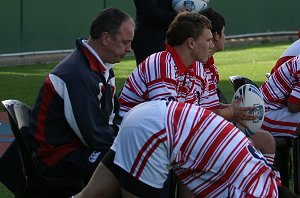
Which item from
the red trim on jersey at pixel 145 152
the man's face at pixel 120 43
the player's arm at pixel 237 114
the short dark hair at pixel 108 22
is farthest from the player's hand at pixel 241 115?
the red trim on jersey at pixel 145 152

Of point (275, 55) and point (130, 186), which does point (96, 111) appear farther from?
point (275, 55)

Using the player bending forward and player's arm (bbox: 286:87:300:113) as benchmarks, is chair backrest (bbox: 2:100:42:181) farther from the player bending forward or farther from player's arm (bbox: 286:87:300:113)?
player's arm (bbox: 286:87:300:113)

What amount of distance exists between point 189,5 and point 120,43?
283 centimetres

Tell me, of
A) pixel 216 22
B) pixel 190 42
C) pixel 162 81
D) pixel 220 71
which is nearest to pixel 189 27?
pixel 190 42

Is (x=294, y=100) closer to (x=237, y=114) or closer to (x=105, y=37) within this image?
A: (x=237, y=114)

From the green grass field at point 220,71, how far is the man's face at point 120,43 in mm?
6193

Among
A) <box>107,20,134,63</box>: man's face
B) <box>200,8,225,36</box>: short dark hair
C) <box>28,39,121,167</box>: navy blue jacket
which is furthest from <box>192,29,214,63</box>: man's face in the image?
<box>28,39,121,167</box>: navy blue jacket

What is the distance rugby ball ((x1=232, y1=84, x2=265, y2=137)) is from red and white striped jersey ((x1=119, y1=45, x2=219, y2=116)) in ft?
1.12

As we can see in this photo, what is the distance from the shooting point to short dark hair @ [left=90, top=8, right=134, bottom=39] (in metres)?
5.40

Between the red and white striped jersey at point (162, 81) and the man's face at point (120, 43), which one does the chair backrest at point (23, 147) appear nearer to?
the man's face at point (120, 43)

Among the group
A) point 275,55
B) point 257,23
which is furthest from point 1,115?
point 257,23

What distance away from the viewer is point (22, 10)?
1747cm

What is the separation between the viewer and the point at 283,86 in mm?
6852

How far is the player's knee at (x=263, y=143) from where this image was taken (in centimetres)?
621
